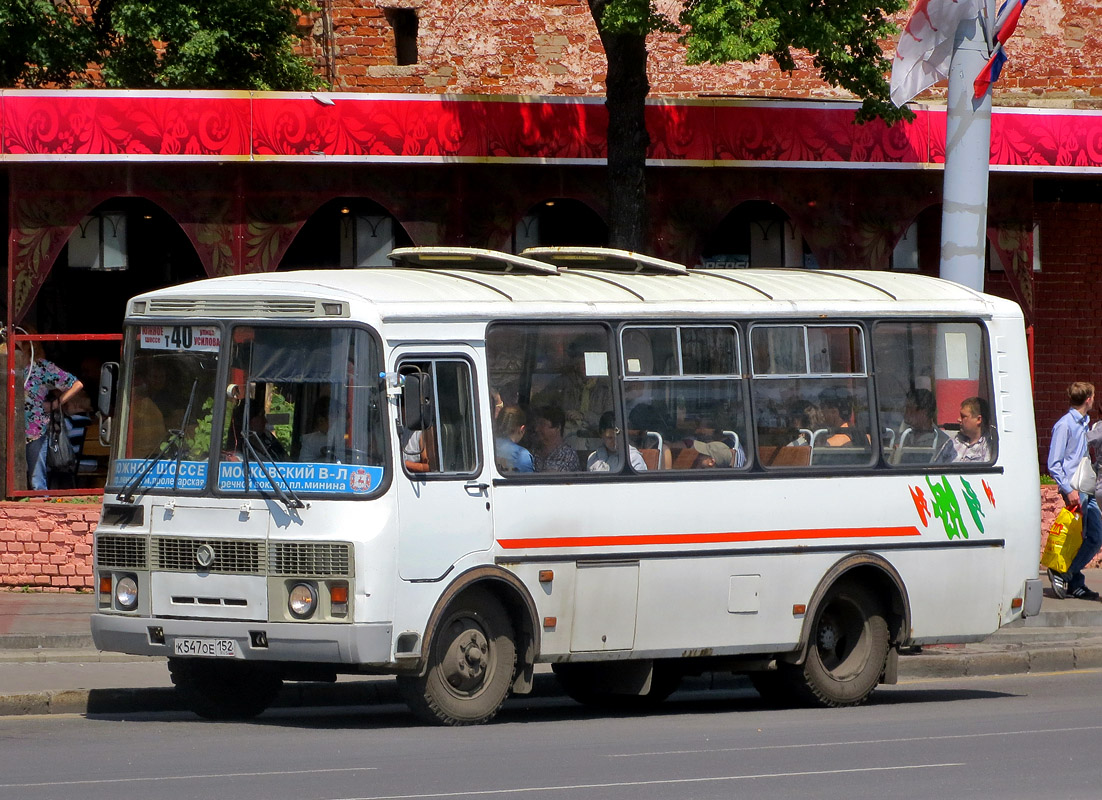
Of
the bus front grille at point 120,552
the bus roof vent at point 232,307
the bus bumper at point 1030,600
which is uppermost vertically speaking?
the bus roof vent at point 232,307

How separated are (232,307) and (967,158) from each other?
7272 millimetres

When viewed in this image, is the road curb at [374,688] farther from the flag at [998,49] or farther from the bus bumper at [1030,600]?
the flag at [998,49]

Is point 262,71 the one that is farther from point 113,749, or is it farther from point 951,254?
point 113,749

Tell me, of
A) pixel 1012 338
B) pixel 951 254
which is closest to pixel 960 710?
pixel 1012 338

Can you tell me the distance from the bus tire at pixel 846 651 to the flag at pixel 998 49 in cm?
515

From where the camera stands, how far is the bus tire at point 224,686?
10953 millimetres

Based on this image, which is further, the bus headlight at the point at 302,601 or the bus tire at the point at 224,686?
the bus tire at the point at 224,686

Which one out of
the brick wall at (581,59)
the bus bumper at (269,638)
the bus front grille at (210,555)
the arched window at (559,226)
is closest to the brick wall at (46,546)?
the arched window at (559,226)

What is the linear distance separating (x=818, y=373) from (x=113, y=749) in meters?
5.06

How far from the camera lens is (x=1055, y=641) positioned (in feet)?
50.6

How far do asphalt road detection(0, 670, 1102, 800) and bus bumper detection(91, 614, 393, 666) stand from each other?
1.52 feet

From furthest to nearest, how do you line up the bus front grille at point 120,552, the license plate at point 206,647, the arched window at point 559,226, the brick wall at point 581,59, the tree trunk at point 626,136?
1. the brick wall at point 581,59
2. the arched window at point 559,226
3. the tree trunk at point 626,136
4. the bus front grille at point 120,552
5. the license plate at point 206,647

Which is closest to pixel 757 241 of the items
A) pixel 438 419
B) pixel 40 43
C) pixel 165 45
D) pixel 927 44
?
pixel 927 44

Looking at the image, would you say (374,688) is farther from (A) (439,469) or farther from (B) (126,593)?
(A) (439,469)
